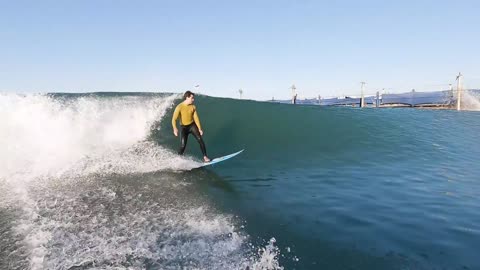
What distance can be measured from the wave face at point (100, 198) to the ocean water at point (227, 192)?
0.03 m

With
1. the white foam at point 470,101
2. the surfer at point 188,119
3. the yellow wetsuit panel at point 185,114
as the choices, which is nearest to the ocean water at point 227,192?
the surfer at point 188,119

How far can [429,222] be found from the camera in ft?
15.7

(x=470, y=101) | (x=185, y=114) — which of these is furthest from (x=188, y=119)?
(x=470, y=101)

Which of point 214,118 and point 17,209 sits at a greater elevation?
point 214,118

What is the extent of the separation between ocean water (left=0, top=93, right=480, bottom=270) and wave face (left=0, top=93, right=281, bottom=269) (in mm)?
27

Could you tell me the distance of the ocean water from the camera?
147 inches

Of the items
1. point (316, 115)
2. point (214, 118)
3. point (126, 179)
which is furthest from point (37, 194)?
point (316, 115)

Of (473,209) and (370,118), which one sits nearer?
(473,209)

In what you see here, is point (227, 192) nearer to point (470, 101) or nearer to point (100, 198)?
point (100, 198)

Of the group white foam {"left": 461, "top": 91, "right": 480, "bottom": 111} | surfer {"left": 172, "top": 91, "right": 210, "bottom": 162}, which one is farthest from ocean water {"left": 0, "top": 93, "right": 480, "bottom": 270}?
white foam {"left": 461, "top": 91, "right": 480, "bottom": 111}

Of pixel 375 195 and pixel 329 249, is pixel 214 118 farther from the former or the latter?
pixel 329 249

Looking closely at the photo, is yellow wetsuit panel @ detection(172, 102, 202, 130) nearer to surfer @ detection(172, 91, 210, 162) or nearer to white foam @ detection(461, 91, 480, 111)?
surfer @ detection(172, 91, 210, 162)

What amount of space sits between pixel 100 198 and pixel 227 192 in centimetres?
233

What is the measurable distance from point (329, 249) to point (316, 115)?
35.3ft
